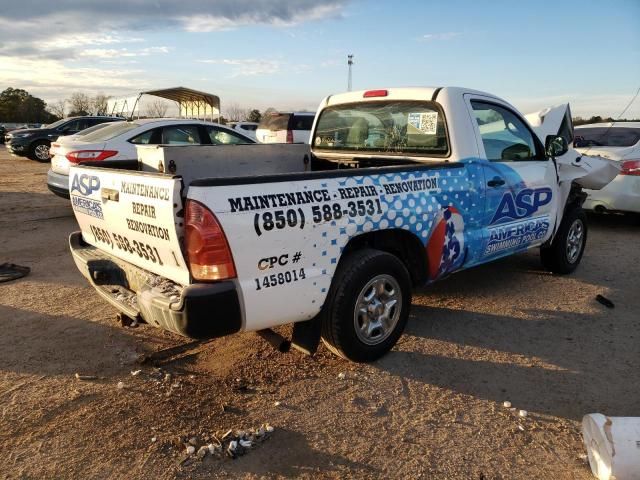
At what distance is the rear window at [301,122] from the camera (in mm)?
15367

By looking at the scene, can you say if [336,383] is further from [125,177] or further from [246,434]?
[125,177]

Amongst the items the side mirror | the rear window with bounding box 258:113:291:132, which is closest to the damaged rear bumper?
the side mirror

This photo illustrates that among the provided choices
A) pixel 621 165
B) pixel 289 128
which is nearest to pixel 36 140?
pixel 289 128

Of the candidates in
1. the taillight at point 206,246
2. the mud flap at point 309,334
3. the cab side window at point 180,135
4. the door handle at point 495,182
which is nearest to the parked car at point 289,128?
the cab side window at point 180,135

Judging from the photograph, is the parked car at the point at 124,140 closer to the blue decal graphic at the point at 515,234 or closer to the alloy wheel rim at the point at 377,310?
the blue decal graphic at the point at 515,234

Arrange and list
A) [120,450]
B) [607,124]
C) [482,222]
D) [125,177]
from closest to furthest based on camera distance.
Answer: [120,450], [125,177], [482,222], [607,124]

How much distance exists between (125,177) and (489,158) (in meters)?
3.00

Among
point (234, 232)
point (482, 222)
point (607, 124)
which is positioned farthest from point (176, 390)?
point (607, 124)

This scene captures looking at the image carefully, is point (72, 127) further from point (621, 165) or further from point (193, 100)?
point (621, 165)

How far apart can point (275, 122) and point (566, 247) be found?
37.8ft

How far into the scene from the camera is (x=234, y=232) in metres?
2.76

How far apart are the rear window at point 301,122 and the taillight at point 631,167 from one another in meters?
9.26

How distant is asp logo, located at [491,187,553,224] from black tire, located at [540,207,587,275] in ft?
2.23

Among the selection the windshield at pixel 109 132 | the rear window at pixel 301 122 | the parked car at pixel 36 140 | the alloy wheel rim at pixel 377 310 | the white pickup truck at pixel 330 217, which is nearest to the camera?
the white pickup truck at pixel 330 217
